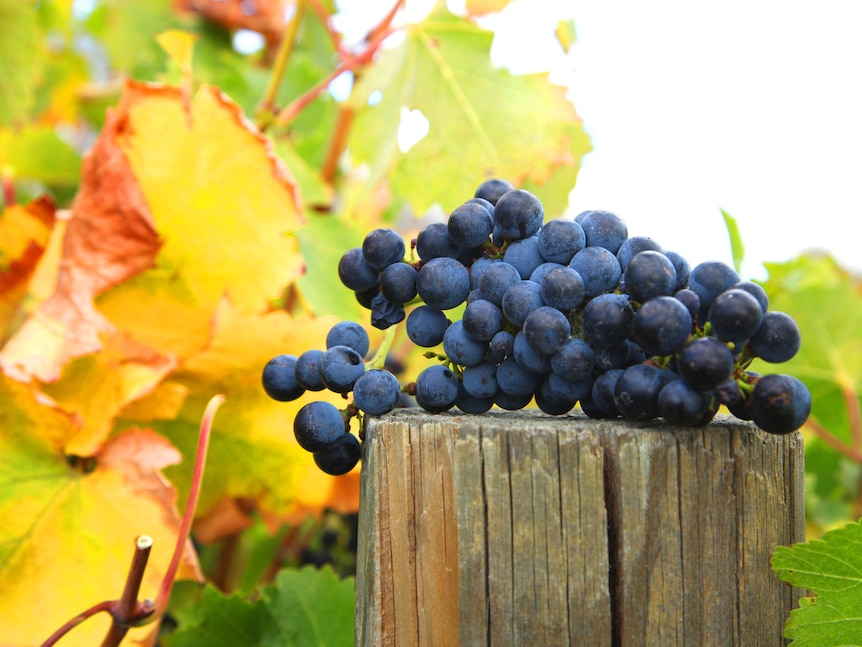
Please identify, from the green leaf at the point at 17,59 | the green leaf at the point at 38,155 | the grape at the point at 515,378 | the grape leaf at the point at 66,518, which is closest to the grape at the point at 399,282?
the grape at the point at 515,378

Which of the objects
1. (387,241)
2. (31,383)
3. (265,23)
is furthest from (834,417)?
(265,23)

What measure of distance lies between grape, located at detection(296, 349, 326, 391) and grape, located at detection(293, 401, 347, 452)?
0.12 feet

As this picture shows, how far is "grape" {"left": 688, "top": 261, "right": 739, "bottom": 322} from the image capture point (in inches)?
25.0

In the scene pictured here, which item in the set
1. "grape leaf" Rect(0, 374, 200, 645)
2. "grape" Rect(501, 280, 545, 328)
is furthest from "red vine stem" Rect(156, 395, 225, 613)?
"grape" Rect(501, 280, 545, 328)

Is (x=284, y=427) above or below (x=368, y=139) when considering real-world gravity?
below

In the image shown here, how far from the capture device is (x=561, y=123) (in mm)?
1130

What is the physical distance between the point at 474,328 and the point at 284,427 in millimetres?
440

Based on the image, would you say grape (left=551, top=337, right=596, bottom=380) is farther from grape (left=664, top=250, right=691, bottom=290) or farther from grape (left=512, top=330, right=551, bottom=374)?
grape (left=664, top=250, right=691, bottom=290)

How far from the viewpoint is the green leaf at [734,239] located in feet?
3.45

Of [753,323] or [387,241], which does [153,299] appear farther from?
[753,323]

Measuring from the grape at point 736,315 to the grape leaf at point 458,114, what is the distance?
0.56 metres

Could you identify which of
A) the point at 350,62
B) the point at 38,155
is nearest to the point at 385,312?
the point at 350,62

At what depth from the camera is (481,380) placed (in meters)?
0.67

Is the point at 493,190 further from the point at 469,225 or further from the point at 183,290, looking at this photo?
the point at 183,290
